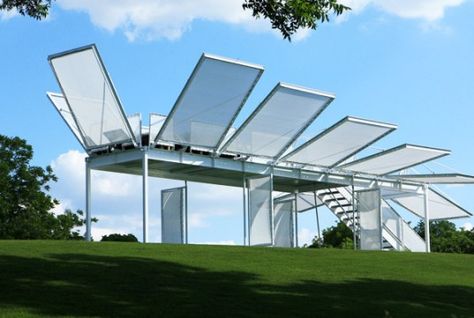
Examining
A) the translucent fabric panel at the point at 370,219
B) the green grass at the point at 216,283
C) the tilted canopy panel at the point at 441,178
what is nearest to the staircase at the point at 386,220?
the tilted canopy panel at the point at 441,178

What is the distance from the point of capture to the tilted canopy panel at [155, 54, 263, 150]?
28266mm

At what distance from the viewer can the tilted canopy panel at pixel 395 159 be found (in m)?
35.8

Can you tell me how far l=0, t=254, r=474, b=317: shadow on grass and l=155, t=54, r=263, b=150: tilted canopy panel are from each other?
34.3 ft

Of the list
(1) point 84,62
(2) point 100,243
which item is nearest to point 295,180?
(1) point 84,62

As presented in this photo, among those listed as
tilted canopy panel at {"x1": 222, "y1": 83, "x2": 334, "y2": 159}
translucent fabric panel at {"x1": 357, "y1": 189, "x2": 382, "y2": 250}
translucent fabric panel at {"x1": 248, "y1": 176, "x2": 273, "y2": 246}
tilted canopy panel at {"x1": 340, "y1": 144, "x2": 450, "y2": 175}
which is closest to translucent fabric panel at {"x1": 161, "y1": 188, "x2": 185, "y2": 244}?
translucent fabric panel at {"x1": 248, "y1": 176, "x2": 273, "y2": 246}

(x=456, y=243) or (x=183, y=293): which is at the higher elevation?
(x=456, y=243)

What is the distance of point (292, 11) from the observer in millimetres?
13516

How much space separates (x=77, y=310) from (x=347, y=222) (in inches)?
1261

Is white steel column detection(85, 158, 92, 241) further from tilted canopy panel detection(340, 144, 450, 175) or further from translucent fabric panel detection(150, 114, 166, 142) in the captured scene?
tilted canopy panel detection(340, 144, 450, 175)

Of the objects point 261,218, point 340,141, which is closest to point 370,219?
point 340,141

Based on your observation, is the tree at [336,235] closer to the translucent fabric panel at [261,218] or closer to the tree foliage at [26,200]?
the tree foliage at [26,200]

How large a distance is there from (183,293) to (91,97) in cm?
1609

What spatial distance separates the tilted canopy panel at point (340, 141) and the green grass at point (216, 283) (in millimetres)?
9970

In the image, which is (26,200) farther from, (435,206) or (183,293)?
(183,293)
